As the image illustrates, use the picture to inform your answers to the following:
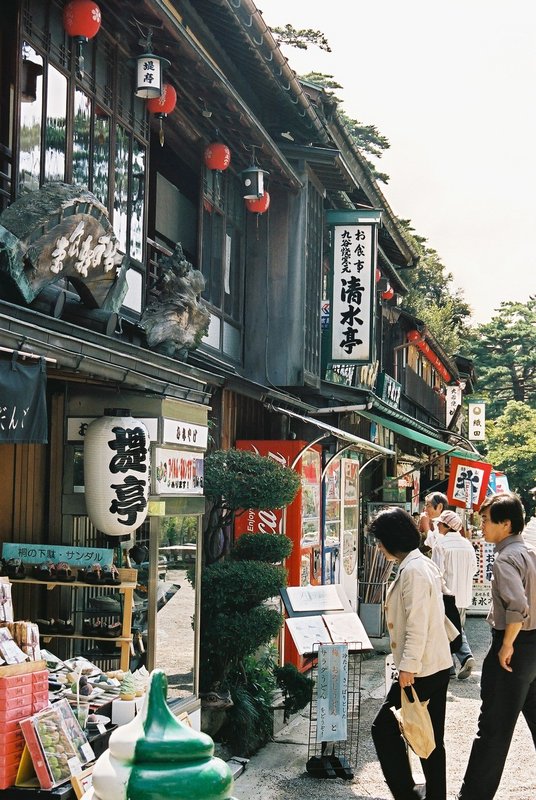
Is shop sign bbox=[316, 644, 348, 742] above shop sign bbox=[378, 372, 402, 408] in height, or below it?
below

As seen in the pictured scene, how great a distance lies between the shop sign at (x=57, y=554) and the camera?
26.8 feet

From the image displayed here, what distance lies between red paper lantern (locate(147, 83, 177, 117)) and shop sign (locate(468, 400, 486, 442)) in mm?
39789

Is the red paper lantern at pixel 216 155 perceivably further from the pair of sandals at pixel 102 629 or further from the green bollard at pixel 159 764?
the green bollard at pixel 159 764

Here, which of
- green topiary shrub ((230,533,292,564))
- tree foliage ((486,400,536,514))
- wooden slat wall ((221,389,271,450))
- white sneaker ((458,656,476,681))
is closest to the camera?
green topiary shrub ((230,533,292,564))

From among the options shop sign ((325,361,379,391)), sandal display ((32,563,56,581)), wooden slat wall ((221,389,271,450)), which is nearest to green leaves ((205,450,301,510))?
wooden slat wall ((221,389,271,450))

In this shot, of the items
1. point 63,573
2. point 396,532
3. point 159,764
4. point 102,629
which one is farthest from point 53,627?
point 159,764

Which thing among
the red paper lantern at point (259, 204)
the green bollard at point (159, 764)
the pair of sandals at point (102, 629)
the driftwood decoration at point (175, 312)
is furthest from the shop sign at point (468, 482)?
the green bollard at point (159, 764)

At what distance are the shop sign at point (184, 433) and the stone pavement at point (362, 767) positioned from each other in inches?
125

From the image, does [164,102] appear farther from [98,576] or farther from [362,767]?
[362,767]

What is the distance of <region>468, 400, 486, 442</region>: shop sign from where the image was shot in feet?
161

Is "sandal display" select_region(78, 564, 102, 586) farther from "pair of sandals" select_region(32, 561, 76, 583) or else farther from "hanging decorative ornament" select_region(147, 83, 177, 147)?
"hanging decorative ornament" select_region(147, 83, 177, 147)

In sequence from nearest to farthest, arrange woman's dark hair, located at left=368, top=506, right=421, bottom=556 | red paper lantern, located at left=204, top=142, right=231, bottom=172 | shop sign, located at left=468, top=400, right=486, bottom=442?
1. woman's dark hair, located at left=368, top=506, right=421, bottom=556
2. red paper lantern, located at left=204, top=142, right=231, bottom=172
3. shop sign, located at left=468, top=400, right=486, bottom=442

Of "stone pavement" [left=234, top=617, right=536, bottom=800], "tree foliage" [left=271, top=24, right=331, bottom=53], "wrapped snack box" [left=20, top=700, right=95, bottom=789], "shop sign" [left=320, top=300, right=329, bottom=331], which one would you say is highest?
"tree foliage" [left=271, top=24, right=331, bottom=53]

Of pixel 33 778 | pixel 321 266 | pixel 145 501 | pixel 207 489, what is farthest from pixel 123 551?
pixel 321 266
